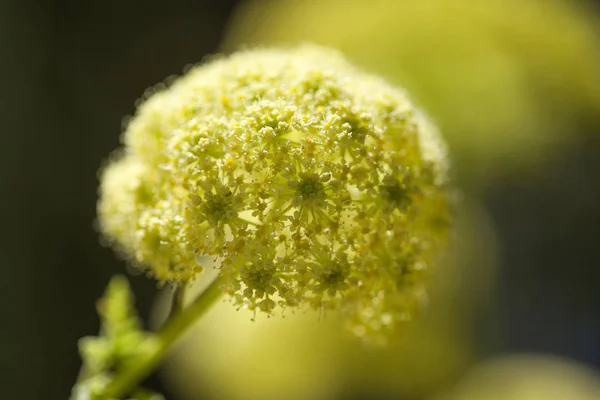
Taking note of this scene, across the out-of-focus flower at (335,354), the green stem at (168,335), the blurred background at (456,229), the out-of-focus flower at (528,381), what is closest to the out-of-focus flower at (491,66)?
the blurred background at (456,229)

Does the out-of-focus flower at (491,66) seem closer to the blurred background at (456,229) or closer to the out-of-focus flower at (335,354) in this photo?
the blurred background at (456,229)

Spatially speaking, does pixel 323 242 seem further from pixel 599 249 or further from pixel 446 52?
pixel 599 249

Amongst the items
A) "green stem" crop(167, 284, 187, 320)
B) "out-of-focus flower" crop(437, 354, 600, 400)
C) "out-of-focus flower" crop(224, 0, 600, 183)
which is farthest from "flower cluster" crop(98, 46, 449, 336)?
"out-of-focus flower" crop(224, 0, 600, 183)

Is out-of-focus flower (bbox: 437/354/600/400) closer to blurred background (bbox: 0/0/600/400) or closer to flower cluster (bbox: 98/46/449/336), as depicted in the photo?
blurred background (bbox: 0/0/600/400)

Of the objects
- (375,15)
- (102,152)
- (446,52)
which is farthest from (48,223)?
(446,52)

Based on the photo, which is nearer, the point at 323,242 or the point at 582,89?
the point at 323,242
